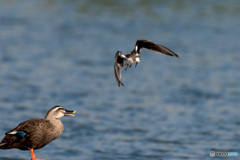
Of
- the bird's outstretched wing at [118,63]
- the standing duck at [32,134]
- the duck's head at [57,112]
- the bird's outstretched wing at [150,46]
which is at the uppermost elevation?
the bird's outstretched wing at [150,46]

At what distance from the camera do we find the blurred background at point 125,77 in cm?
→ 1647

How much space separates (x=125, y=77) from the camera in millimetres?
23828

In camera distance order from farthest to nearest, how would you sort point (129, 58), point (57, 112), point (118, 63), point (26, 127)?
point (57, 112) < point (26, 127) < point (129, 58) < point (118, 63)

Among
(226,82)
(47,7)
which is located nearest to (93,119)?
(226,82)

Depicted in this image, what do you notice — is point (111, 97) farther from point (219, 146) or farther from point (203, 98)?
point (219, 146)

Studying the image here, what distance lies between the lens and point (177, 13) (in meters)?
37.2

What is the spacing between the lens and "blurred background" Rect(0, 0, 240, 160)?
648 inches

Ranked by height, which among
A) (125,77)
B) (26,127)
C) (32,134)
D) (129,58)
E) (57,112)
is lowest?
(32,134)

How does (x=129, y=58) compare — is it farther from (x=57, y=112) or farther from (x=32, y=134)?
→ (x=32, y=134)

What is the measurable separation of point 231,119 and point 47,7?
985 inches

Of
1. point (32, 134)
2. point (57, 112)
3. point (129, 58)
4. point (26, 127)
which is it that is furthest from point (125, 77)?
point (129, 58)

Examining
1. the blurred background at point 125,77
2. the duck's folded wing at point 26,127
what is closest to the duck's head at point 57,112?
the duck's folded wing at point 26,127

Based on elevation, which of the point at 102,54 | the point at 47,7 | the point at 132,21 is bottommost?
the point at 102,54

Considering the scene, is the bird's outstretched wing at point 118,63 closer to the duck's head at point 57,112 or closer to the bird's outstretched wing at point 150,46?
the bird's outstretched wing at point 150,46
